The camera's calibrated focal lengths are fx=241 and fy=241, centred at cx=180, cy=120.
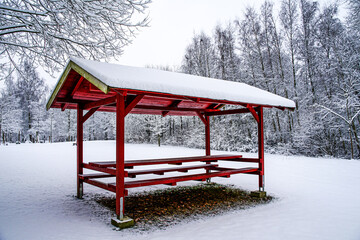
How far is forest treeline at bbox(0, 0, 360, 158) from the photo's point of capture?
1500 centimetres

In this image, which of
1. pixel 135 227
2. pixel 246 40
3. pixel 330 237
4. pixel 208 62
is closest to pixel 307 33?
pixel 246 40

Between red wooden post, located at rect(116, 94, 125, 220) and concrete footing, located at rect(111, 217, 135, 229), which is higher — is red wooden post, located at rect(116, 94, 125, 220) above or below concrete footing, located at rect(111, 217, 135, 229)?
above

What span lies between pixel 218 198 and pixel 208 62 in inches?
726

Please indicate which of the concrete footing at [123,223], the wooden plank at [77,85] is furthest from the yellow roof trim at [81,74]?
the concrete footing at [123,223]

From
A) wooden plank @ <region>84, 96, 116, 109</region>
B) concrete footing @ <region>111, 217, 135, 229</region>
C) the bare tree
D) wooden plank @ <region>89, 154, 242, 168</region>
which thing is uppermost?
the bare tree

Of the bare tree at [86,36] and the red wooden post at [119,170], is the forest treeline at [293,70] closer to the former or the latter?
the bare tree at [86,36]

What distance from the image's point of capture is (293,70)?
16953 millimetres

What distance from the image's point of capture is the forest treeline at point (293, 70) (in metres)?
15.0

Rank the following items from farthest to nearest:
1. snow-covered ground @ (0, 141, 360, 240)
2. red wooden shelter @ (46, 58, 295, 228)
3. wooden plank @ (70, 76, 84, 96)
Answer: wooden plank @ (70, 76, 84, 96)
red wooden shelter @ (46, 58, 295, 228)
snow-covered ground @ (0, 141, 360, 240)

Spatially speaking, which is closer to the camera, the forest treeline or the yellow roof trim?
the yellow roof trim

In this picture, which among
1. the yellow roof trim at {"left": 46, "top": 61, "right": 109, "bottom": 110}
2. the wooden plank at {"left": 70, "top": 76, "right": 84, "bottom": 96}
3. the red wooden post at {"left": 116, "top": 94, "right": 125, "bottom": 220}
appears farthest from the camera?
the wooden plank at {"left": 70, "top": 76, "right": 84, "bottom": 96}

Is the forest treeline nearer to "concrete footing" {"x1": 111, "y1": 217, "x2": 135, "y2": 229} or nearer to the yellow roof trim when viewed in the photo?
the yellow roof trim

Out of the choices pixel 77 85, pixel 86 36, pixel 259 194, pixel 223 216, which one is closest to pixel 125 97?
pixel 77 85

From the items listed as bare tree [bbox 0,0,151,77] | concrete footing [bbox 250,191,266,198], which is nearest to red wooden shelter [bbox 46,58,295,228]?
concrete footing [bbox 250,191,266,198]
